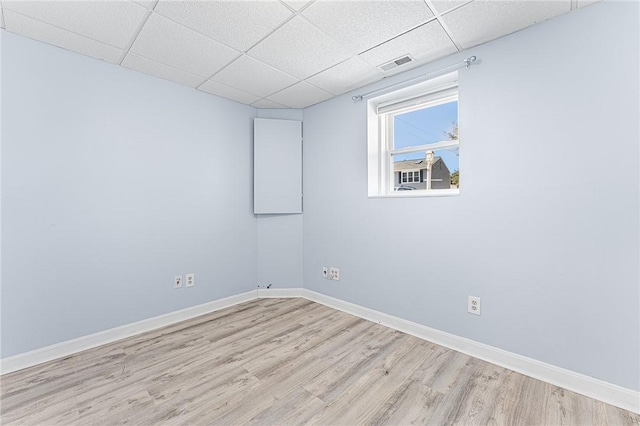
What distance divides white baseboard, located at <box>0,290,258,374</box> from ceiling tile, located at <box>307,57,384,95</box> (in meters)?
2.61

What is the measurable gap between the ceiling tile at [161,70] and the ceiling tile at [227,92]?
0.09 metres

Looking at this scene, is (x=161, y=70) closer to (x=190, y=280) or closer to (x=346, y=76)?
(x=346, y=76)

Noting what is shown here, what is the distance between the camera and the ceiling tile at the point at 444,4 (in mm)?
1659

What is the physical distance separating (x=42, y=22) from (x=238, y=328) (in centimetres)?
274

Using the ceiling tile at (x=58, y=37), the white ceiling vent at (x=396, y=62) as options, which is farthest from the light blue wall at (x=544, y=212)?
the ceiling tile at (x=58, y=37)

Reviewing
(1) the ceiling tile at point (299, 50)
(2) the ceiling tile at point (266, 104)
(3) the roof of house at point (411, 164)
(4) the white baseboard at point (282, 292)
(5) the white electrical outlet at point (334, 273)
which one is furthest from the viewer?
(4) the white baseboard at point (282, 292)

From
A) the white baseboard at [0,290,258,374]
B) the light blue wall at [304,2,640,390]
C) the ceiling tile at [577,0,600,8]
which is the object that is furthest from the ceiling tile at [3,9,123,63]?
the ceiling tile at [577,0,600,8]

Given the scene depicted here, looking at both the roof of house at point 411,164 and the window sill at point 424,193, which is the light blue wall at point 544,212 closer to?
the window sill at point 424,193

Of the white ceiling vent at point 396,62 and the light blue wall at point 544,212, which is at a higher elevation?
the white ceiling vent at point 396,62

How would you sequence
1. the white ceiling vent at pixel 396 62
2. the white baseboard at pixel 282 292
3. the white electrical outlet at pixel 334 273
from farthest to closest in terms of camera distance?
1. the white baseboard at pixel 282 292
2. the white electrical outlet at pixel 334 273
3. the white ceiling vent at pixel 396 62

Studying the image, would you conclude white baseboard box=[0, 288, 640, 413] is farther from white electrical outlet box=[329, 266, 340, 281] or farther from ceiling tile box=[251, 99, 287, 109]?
ceiling tile box=[251, 99, 287, 109]

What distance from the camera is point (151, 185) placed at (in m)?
2.61

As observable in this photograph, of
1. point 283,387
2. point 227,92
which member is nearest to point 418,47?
point 227,92

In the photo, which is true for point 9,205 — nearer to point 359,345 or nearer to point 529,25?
point 359,345
